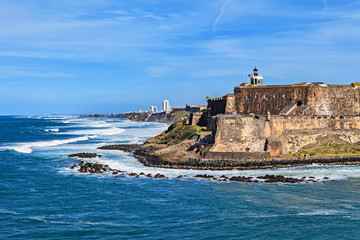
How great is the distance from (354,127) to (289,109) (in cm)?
1070

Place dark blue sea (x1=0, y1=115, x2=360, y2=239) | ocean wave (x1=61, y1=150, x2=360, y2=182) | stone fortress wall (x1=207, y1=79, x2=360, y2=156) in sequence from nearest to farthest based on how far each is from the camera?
1. dark blue sea (x1=0, y1=115, x2=360, y2=239)
2. ocean wave (x1=61, y1=150, x2=360, y2=182)
3. stone fortress wall (x1=207, y1=79, x2=360, y2=156)

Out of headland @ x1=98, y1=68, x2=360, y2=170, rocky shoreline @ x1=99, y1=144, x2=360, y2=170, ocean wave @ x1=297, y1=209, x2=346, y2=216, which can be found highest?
headland @ x1=98, y1=68, x2=360, y2=170

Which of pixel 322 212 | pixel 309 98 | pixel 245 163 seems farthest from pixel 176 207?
pixel 309 98

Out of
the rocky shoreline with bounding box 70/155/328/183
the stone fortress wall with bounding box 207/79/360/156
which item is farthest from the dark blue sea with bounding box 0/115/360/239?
the stone fortress wall with bounding box 207/79/360/156

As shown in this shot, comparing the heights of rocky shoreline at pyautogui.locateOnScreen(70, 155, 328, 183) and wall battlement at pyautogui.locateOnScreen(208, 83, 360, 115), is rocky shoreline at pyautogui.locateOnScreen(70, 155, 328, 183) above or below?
below

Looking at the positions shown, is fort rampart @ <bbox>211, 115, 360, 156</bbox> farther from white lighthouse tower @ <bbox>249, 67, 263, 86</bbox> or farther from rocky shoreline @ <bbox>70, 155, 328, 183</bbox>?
white lighthouse tower @ <bbox>249, 67, 263, 86</bbox>

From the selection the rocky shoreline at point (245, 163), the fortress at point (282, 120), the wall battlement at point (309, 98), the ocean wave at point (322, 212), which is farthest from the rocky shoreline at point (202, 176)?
the wall battlement at point (309, 98)

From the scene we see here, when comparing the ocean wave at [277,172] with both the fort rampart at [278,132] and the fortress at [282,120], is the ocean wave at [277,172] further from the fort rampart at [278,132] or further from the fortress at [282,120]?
the fort rampart at [278,132]

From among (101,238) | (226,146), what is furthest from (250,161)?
(101,238)

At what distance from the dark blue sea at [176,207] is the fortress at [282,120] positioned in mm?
7284

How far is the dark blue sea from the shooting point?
27248 mm

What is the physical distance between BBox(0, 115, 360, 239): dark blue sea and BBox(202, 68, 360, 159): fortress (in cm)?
728

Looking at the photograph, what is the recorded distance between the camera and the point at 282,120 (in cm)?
5828

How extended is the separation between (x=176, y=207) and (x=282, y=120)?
30.0 meters
